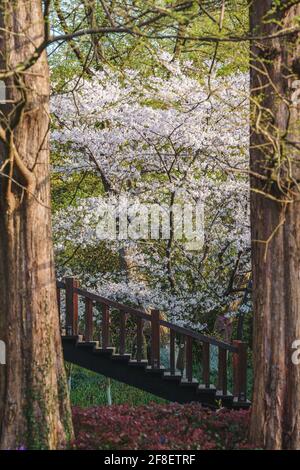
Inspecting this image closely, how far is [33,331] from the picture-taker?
865cm

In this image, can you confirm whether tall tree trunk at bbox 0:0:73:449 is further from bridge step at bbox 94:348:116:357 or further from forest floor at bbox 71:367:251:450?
bridge step at bbox 94:348:116:357

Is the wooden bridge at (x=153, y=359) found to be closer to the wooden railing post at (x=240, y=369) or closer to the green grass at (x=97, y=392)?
the wooden railing post at (x=240, y=369)

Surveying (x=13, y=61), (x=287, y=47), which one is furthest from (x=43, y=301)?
(x=287, y=47)

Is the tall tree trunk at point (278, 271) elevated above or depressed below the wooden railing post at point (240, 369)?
above

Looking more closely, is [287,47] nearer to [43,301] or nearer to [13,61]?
[13,61]

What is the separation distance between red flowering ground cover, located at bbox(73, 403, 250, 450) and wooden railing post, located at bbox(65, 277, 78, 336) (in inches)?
126

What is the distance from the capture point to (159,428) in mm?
9320

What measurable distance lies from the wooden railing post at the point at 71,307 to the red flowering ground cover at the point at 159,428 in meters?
3.19

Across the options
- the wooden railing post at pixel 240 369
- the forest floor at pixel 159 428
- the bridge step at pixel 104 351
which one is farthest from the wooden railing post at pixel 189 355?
the forest floor at pixel 159 428

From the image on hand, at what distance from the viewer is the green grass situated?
16.1 m

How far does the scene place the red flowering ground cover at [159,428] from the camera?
8.83 meters

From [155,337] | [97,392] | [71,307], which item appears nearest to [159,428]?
[155,337]

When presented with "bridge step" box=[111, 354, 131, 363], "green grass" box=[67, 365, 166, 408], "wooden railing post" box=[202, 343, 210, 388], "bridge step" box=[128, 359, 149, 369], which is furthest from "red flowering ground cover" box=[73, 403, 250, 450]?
"green grass" box=[67, 365, 166, 408]
